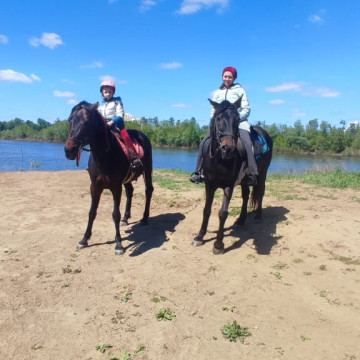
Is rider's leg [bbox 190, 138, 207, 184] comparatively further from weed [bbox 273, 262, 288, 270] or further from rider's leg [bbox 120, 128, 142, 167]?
weed [bbox 273, 262, 288, 270]

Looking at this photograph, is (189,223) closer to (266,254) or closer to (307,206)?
(266,254)

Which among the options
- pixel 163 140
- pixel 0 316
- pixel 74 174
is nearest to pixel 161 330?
pixel 0 316

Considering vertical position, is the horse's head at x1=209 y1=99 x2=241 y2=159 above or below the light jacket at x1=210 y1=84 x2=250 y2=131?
below

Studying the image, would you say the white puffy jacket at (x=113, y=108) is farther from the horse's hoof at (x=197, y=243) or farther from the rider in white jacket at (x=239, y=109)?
the horse's hoof at (x=197, y=243)

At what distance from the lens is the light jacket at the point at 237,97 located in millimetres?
5402

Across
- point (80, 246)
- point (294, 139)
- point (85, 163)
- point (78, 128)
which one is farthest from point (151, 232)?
point (294, 139)

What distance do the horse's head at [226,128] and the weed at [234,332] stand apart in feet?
7.58

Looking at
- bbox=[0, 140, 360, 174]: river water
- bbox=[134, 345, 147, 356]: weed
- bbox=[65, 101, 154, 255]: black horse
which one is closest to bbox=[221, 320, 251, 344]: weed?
bbox=[134, 345, 147, 356]: weed

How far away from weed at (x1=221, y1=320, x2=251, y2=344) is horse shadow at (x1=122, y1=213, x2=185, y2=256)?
2.36m

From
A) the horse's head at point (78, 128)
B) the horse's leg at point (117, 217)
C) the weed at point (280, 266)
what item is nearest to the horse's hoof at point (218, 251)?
the weed at point (280, 266)

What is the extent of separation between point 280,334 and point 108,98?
4.67 metres

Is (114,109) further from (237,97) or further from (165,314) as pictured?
(165,314)

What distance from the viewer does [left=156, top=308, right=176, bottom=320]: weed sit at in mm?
3346

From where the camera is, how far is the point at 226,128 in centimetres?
453
